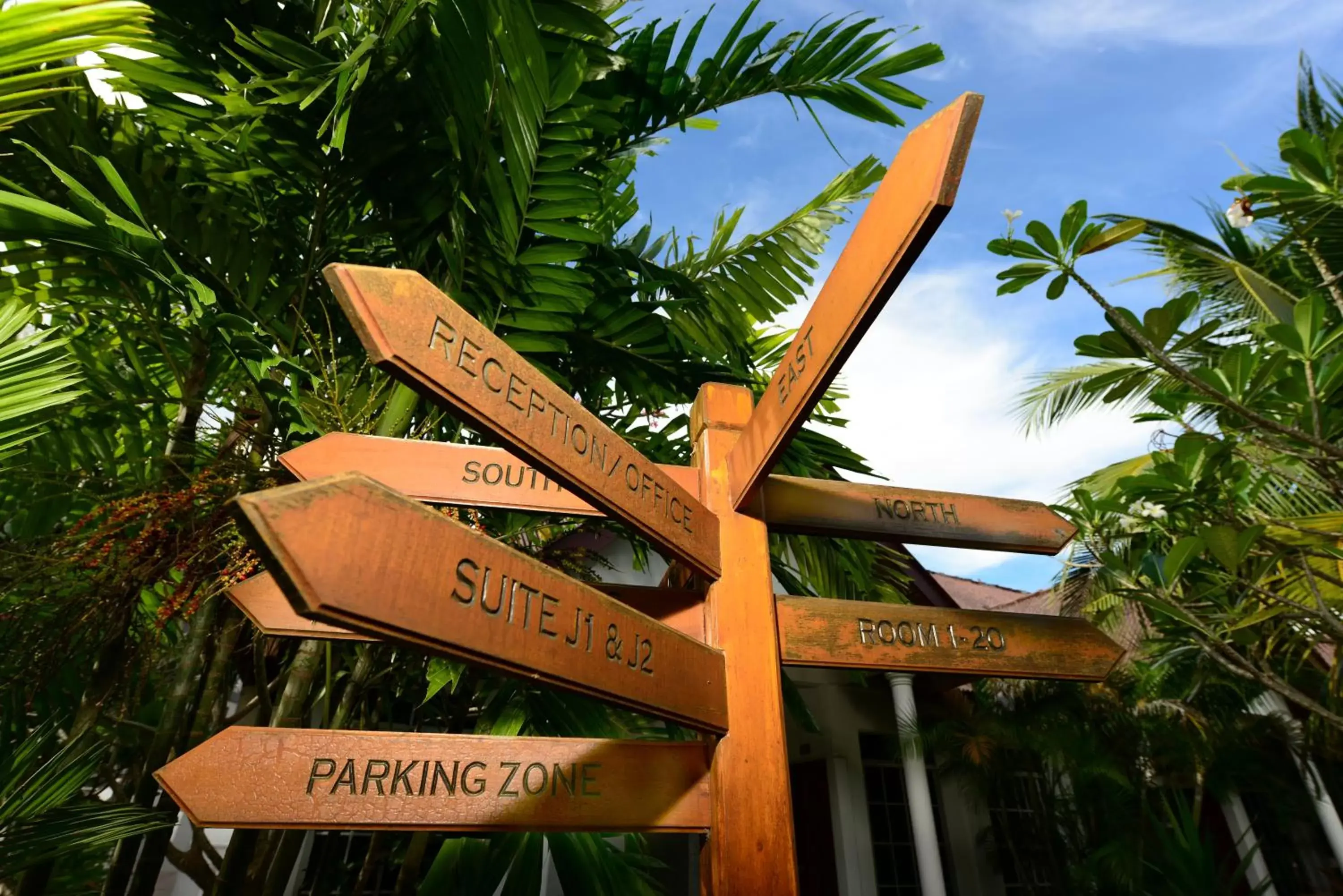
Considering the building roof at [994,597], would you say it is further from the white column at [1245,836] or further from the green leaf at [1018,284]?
the green leaf at [1018,284]

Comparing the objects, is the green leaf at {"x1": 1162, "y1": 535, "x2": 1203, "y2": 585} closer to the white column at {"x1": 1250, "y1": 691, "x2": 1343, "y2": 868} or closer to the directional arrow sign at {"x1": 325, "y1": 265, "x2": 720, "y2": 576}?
the directional arrow sign at {"x1": 325, "y1": 265, "x2": 720, "y2": 576}

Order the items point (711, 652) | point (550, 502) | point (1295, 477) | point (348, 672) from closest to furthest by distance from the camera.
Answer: point (711, 652) < point (550, 502) < point (1295, 477) < point (348, 672)

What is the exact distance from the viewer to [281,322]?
8.09 feet

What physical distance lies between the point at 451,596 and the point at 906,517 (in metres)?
1.25

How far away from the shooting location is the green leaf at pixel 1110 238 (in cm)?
184

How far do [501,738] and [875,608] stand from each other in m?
0.88

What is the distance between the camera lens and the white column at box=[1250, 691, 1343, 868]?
293 inches

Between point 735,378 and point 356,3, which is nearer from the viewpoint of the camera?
point 356,3

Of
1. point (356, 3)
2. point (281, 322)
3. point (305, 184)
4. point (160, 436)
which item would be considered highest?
point (356, 3)

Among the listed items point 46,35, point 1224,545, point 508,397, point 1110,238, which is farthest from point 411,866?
point 1110,238

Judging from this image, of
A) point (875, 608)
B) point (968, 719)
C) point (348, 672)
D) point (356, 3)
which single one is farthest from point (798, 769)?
point (356, 3)

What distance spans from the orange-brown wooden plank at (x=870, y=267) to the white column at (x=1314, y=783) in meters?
8.29

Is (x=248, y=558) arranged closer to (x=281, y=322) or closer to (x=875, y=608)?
(x=281, y=322)

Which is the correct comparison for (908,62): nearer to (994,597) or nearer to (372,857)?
(372,857)
